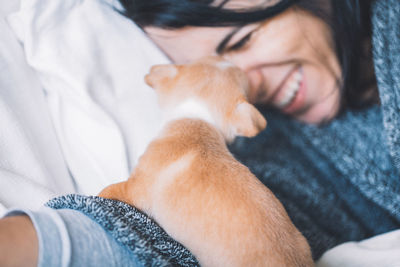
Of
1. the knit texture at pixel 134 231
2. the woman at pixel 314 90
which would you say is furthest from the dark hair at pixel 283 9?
the knit texture at pixel 134 231

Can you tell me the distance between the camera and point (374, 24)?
104 centimetres

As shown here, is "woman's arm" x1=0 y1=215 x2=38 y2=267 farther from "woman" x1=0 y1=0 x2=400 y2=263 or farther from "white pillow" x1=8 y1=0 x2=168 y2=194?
"woman" x1=0 y1=0 x2=400 y2=263

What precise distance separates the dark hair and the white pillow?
143 millimetres

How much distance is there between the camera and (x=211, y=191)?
64cm

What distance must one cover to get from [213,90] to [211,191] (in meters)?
0.40

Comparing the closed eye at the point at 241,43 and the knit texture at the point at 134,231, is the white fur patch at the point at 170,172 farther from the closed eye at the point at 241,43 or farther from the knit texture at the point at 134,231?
the closed eye at the point at 241,43

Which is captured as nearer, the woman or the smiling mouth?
the woman

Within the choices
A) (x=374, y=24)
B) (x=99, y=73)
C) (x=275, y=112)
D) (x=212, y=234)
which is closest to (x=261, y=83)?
(x=275, y=112)

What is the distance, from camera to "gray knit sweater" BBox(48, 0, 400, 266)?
3.21ft

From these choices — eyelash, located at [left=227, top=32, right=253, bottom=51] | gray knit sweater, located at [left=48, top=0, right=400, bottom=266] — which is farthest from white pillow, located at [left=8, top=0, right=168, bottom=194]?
gray knit sweater, located at [left=48, top=0, right=400, bottom=266]

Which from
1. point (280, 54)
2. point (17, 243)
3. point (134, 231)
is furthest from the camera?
point (280, 54)

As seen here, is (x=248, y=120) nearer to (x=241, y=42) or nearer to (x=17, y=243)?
(x=241, y=42)

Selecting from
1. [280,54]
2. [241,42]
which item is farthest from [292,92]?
[241,42]

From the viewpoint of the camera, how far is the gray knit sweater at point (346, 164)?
98 cm
